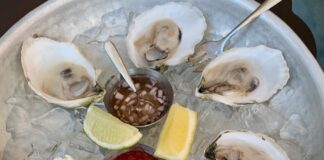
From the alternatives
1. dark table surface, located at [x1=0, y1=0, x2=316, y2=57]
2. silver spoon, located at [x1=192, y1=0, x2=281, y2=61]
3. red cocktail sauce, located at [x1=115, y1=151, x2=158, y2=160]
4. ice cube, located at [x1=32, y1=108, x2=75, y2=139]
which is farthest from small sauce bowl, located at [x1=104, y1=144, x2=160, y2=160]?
dark table surface, located at [x1=0, y1=0, x2=316, y2=57]

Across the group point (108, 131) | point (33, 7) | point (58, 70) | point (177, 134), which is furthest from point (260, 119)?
point (33, 7)

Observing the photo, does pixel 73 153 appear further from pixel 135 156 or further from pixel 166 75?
pixel 166 75

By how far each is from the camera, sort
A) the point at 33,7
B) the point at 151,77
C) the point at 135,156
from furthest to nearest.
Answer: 1. the point at 33,7
2. the point at 151,77
3. the point at 135,156

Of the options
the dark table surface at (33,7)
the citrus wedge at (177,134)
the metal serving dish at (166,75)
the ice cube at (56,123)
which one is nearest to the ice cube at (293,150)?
Result: the metal serving dish at (166,75)

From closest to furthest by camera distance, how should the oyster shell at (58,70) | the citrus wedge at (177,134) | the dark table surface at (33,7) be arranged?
1. the citrus wedge at (177,134)
2. the oyster shell at (58,70)
3. the dark table surface at (33,7)

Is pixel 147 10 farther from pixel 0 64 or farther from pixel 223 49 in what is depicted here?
pixel 0 64

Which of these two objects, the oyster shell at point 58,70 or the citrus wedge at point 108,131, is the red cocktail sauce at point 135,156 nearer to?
the citrus wedge at point 108,131
